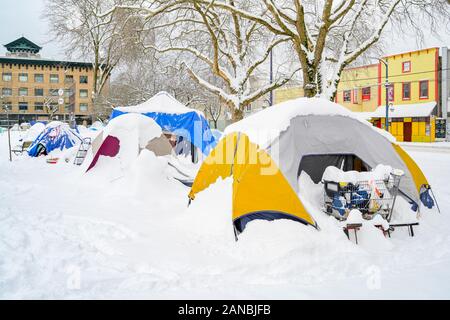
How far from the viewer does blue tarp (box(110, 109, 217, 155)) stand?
14688 mm

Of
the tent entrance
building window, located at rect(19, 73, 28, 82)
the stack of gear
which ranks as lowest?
the stack of gear

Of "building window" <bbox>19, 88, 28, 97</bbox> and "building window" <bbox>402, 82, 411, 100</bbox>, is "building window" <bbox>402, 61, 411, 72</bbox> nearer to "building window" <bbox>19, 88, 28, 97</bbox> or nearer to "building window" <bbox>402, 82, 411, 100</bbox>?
"building window" <bbox>402, 82, 411, 100</bbox>

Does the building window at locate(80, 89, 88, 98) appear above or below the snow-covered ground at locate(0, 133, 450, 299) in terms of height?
above

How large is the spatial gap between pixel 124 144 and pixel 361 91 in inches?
1274

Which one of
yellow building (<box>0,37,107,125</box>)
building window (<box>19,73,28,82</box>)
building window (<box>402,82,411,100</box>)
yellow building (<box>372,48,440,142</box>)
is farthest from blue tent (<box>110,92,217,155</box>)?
building window (<box>19,73,28,82</box>)

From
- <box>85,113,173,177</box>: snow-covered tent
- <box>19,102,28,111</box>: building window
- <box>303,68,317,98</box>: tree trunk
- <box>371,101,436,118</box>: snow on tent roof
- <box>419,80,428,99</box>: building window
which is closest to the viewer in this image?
<box>85,113,173,177</box>: snow-covered tent

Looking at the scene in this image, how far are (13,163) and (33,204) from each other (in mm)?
9301

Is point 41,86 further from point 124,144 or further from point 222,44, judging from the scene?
point 124,144

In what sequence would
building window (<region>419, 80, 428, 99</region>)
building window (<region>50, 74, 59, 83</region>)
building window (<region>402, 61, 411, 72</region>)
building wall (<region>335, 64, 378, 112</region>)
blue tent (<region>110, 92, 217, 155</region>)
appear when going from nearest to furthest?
1. blue tent (<region>110, 92, 217, 155</region>)
2. building window (<region>419, 80, 428, 99</region>)
3. building window (<region>402, 61, 411, 72</region>)
4. building wall (<region>335, 64, 378, 112</region>)
5. building window (<region>50, 74, 59, 83</region>)

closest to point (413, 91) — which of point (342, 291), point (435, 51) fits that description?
point (435, 51)

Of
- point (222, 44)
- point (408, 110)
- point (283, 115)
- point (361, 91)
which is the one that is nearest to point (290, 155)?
point (283, 115)

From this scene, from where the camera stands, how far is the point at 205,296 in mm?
3941

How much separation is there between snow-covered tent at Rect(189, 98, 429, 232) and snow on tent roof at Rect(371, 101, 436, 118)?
1128 inches

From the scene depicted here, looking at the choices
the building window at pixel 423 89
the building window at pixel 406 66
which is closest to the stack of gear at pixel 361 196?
the building window at pixel 423 89
